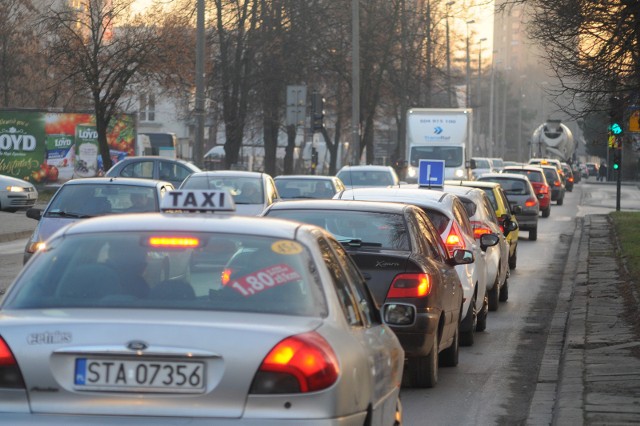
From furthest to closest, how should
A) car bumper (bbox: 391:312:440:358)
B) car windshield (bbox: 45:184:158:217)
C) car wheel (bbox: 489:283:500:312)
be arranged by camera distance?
car wheel (bbox: 489:283:500:312)
car windshield (bbox: 45:184:158:217)
car bumper (bbox: 391:312:440:358)

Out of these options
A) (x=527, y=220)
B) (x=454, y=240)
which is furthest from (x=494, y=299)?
(x=527, y=220)

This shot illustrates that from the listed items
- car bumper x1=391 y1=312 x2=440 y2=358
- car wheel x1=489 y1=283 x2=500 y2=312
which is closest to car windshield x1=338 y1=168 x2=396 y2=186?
car wheel x1=489 y1=283 x2=500 y2=312

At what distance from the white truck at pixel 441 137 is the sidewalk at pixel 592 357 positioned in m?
24.7

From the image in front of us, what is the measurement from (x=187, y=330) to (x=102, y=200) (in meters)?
11.7

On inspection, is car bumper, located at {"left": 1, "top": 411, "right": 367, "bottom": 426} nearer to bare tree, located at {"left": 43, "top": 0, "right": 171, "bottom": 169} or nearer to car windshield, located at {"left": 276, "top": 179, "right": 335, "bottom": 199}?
car windshield, located at {"left": 276, "top": 179, "right": 335, "bottom": 199}

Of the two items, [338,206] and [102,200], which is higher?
[338,206]

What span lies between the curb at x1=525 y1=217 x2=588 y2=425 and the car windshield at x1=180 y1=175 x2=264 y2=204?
5.32 m

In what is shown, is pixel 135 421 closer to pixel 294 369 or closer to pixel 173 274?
pixel 294 369

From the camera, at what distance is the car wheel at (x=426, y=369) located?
10086 mm

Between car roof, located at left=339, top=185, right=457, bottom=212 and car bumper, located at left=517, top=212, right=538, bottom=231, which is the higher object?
car roof, located at left=339, top=185, right=457, bottom=212

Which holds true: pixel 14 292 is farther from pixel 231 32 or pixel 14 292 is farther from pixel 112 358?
pixel 231 32

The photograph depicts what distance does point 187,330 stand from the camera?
5.00 metres

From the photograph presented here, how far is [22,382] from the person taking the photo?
16.5 ft

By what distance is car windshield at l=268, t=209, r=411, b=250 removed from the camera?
10156 mm
